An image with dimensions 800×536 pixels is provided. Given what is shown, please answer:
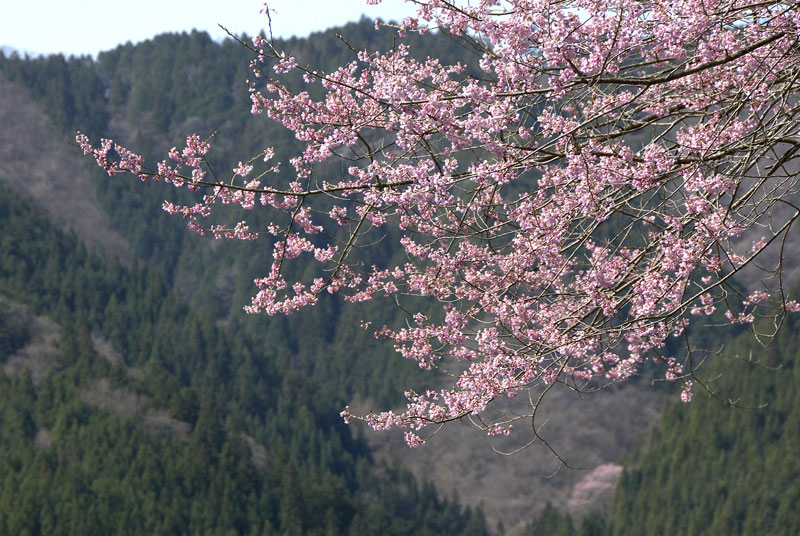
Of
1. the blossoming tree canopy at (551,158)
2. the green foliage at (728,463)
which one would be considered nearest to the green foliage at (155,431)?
the green foliage at (728,463)

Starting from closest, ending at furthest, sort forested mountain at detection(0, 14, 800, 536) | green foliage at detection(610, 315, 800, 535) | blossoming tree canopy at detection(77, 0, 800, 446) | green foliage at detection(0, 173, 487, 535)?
blossoming tree canopy at detection(77, 0, 800, 446) → green foliage at detection(0, 173, 487, 535) → forested mountain at detection(0, 14, 800, 536) → green foliage at detection(610, 315, 800, 535)

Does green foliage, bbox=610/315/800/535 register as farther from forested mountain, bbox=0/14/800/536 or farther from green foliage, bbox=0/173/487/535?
green foliage, bbox=0/173/487/535

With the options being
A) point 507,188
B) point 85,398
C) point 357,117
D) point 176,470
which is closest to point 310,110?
point 357,117

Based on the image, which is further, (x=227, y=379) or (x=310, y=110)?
(x=227, y=379)

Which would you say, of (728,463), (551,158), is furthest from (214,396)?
(551,158)

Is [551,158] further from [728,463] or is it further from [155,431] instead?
[728,463]

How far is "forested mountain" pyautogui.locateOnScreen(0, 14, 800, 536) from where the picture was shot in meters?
66.6

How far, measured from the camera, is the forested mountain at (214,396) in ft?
218

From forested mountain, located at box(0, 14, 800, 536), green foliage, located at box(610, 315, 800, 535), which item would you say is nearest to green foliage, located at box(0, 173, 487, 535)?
forested mountain, located at box(0, 14, 800, 536)

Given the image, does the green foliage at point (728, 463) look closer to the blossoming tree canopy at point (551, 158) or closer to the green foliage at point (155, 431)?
the green foliage at point (155, 431)

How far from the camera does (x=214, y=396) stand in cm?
9444

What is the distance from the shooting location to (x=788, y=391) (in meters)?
83.9

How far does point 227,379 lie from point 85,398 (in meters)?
34.3

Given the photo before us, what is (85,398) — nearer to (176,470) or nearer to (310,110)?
(176,470)
